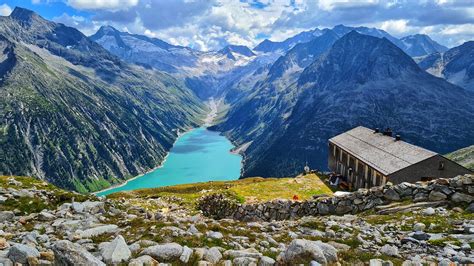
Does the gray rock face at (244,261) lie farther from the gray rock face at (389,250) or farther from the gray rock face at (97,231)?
the gray rock face at (97,231)

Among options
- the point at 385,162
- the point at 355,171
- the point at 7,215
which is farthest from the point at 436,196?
the point at 355,171

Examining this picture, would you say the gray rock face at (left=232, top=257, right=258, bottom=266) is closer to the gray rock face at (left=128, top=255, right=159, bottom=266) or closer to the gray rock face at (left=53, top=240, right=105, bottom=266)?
the gray rock face at (left=128, top=255, right=159, bottom=266)

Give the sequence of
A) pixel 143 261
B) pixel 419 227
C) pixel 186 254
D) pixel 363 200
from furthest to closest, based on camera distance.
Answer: pixel 363 200
pixel 419 227
pixel 186 254
pixel 143 261

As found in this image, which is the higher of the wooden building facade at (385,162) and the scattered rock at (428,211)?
the scattered rock at (428,211)

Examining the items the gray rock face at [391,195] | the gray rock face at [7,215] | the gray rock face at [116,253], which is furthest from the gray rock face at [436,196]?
the gray rock face at [7,215]

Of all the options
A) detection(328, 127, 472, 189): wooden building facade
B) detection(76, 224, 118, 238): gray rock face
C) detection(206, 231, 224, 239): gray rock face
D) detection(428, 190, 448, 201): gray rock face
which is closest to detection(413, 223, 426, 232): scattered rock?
detection(428, 190, 448, 201): gray rock face

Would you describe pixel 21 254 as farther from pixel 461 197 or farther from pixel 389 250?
pixel 461 197
